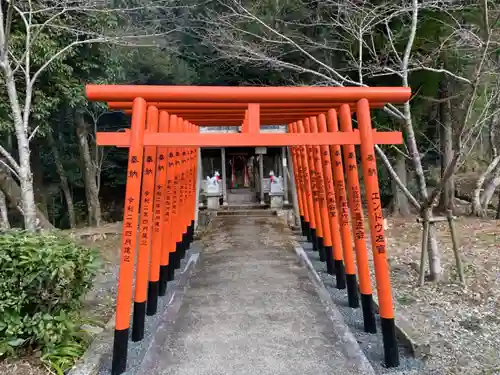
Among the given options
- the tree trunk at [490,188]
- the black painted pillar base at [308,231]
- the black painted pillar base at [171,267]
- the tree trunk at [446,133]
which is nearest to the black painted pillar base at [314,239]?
the black painted pillar base at [308,231]

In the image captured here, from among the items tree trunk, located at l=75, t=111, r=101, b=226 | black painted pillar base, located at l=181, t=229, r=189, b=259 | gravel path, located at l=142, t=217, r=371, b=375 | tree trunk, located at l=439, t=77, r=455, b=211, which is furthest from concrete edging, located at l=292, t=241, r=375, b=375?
tree trunk, located at l=75, t=111, r=101, b=226

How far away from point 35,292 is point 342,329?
9.64 feet

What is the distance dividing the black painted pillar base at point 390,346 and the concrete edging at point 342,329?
174 millimetres

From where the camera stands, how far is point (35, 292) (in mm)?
3312

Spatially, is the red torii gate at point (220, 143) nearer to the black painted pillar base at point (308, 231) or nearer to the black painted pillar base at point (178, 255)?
the black painted pillar base at point (178, 255)

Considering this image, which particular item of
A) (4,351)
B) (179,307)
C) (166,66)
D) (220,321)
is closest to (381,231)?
(220,321)

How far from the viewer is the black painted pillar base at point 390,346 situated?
323 centimetres

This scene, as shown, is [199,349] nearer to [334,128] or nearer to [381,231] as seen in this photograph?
[381,231]

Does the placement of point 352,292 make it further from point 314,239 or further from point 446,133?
point 446,133

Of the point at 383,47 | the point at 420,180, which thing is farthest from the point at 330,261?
the point at 383,47

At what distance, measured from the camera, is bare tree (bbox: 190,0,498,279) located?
516 centimetres

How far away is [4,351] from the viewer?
126 inches

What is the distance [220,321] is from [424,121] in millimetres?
10100

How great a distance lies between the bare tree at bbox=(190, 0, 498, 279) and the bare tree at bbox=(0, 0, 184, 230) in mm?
1709
